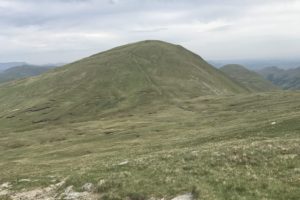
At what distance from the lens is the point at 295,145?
30609mm

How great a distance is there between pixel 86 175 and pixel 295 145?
1532 cm

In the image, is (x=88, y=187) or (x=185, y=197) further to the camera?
(x=88, y=187)

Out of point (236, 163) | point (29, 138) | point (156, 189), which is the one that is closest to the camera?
point (156, 189)

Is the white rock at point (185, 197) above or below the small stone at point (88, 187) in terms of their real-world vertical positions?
above

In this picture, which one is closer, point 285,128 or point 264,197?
point 264,197

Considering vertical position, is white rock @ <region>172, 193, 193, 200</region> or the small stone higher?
white rock @ <region>172, 193, 193, 200</region>

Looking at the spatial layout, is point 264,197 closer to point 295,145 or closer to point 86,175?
point 295,145

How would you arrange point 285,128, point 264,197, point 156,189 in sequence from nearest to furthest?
point 264,197 < point 156,189 < point 285,128

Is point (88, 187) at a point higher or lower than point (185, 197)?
lower

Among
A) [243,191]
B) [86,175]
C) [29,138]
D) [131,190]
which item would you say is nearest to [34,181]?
[86,175]

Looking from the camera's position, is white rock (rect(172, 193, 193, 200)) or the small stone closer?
white rock (rect(172, 193, 193, 200))

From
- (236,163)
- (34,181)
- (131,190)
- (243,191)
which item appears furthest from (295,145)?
(34,181)

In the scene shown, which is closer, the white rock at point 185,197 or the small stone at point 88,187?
the white rock at point 185,197

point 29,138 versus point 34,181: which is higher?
point 34,181
